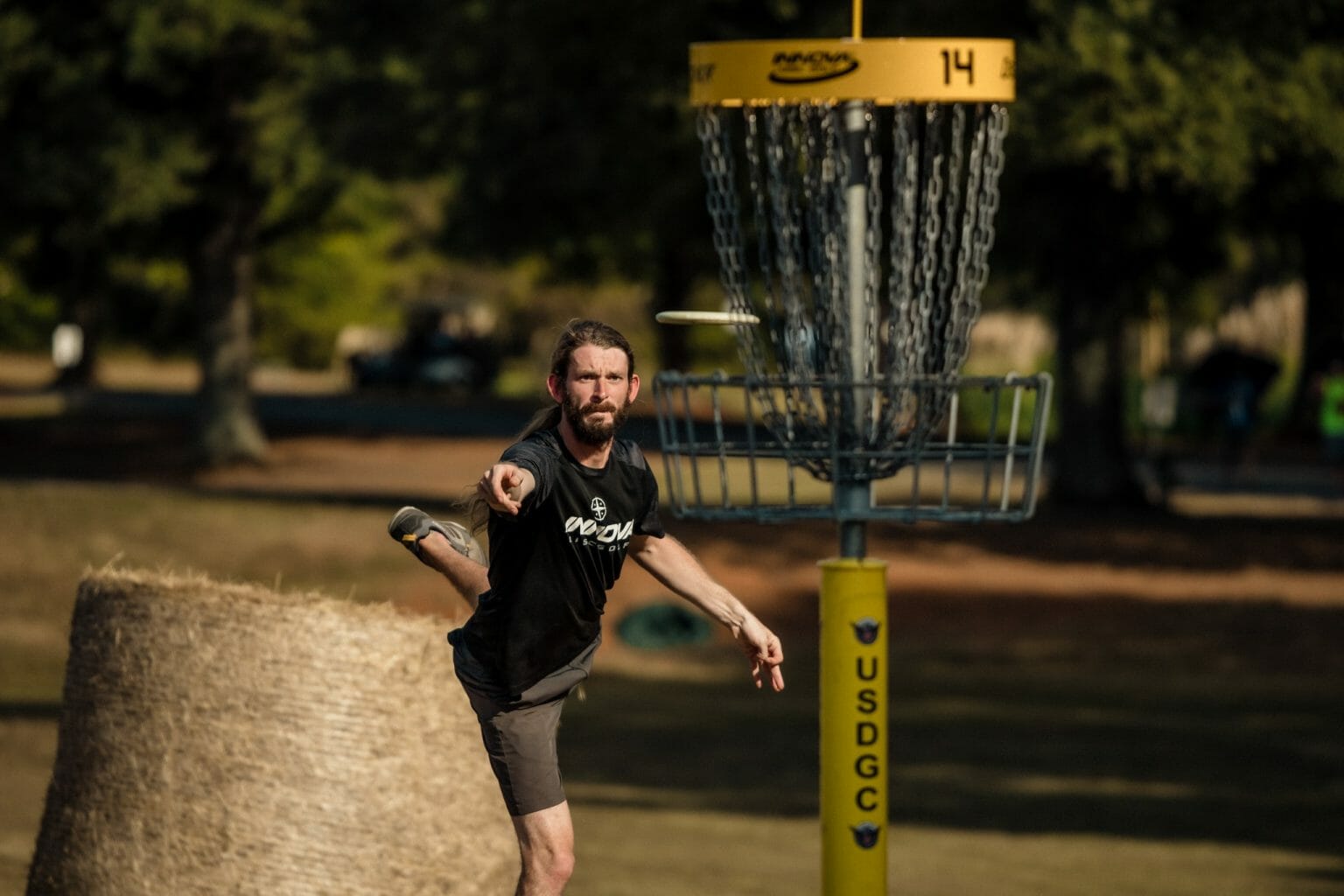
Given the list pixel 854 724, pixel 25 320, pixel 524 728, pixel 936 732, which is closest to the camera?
pixel 854 724

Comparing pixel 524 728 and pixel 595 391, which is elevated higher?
pixel 595 391

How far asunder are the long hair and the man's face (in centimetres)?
2

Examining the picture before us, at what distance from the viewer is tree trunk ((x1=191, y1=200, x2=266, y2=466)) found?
125 feet

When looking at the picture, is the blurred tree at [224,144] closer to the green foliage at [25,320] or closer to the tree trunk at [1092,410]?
the tree trunk at [1092,410]

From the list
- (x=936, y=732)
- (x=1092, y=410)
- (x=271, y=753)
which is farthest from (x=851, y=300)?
(x=1092, y=410)

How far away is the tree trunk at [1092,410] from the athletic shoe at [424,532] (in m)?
23.8

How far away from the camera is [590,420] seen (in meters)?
6.14

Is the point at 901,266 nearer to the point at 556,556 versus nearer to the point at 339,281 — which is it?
the point at 556,556

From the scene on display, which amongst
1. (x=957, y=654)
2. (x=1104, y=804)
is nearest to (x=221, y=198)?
(x=957, y=654)

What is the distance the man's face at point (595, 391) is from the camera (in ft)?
20.0

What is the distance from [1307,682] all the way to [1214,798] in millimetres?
6632

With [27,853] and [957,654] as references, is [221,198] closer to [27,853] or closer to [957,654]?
[957,654]

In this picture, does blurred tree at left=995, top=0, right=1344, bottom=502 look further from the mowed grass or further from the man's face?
the man's face

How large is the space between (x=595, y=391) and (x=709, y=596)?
2.41 feet
